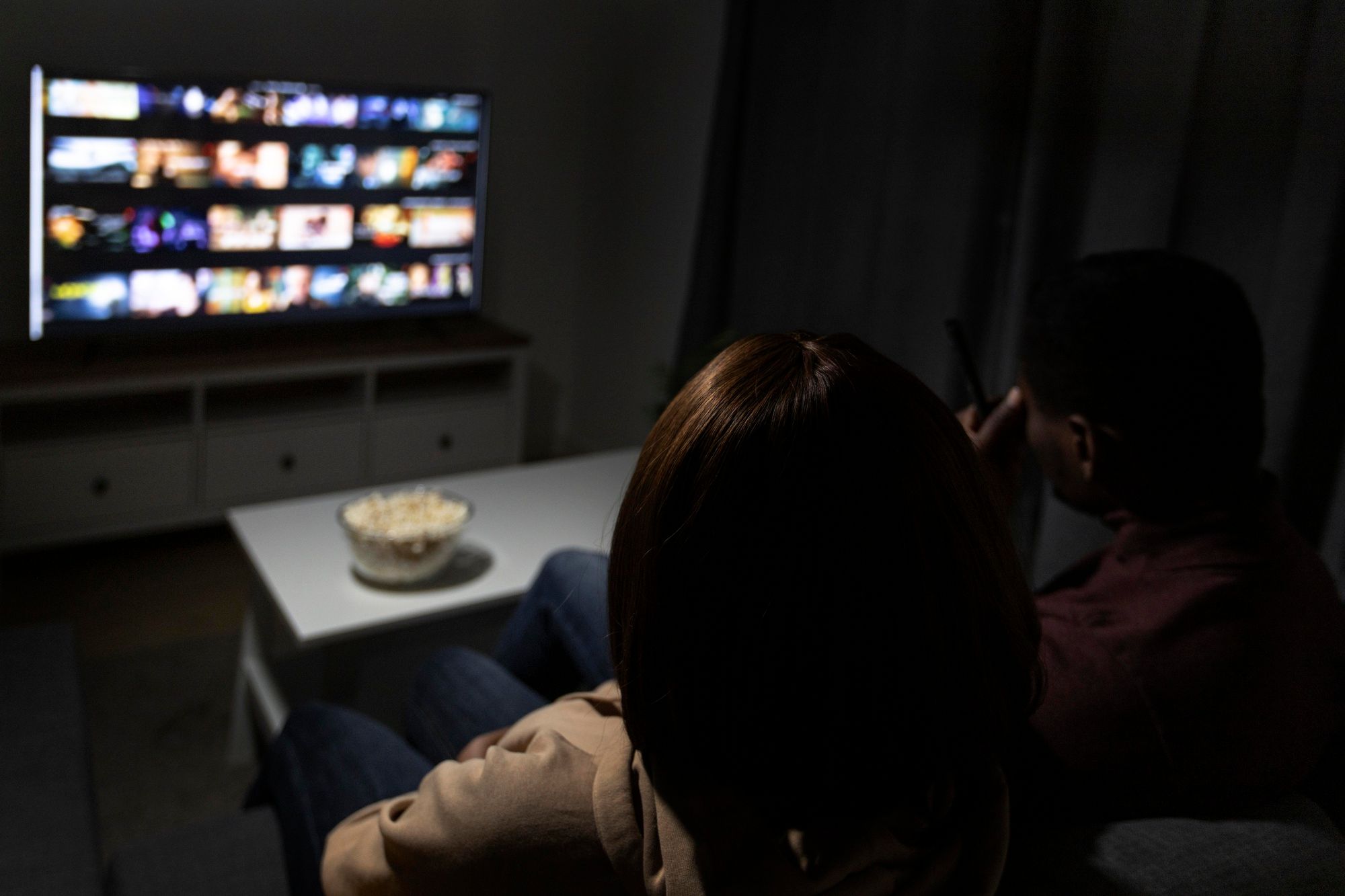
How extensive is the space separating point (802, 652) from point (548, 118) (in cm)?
353

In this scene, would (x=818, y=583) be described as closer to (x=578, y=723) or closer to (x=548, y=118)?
(x=578, y=723)

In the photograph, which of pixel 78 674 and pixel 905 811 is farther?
pixel 78 674

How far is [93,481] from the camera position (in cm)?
317

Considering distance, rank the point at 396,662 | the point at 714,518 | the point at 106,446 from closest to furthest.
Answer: the point at 714,518 → the point at 396,662 → the point at 106,446

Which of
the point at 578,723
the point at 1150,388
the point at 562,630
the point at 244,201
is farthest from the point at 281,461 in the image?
the point at 1150,388

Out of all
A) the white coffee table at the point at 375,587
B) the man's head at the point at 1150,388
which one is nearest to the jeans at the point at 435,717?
the white coffee table at the point at 375,587

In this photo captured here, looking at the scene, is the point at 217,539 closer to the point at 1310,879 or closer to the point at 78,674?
the point at 78,674

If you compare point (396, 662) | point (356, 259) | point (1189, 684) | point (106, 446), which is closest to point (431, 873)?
point (1189, 684)

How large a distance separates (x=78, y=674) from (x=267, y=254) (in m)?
2.02

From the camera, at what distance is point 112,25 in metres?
3.19

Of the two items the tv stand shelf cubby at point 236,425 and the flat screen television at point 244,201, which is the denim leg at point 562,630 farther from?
the flat screen television at point 244,201

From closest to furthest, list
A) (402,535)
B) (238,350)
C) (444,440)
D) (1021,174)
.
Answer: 1. (402,535)
2. (1021,174)
3. (238,350)
4. (444,440)

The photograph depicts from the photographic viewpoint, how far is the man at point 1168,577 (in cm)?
105

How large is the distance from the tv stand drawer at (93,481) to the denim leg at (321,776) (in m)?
1.98
